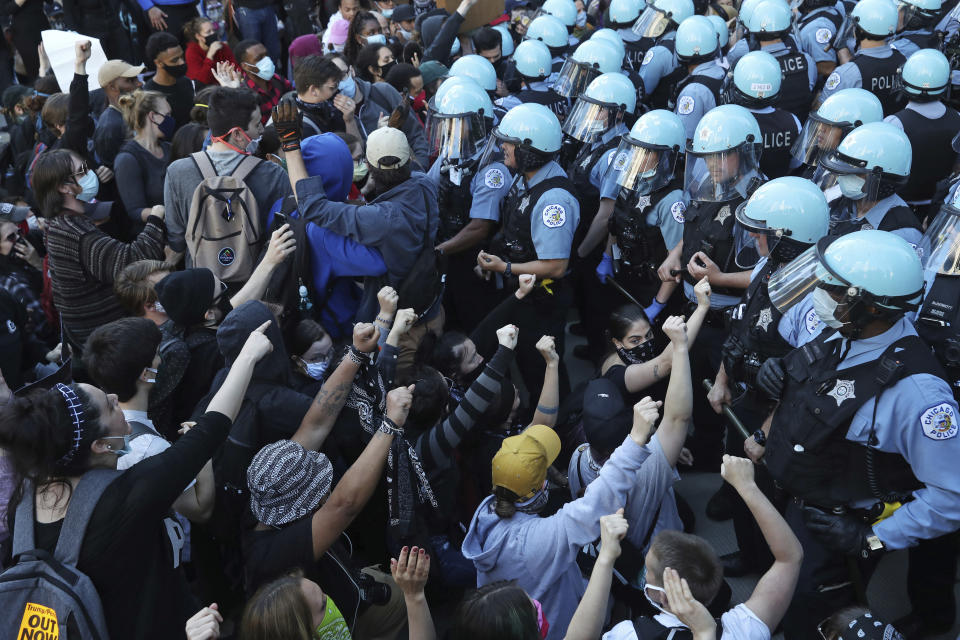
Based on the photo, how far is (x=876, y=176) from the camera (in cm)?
412

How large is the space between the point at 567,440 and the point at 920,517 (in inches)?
70.3

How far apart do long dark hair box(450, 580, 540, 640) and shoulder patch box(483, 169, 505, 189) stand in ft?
10.2

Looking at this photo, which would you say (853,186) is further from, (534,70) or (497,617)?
(534,70)

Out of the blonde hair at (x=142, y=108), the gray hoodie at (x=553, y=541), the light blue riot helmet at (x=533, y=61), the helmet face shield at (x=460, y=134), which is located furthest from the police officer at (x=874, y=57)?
the blonde hair at (x=142, y=108)

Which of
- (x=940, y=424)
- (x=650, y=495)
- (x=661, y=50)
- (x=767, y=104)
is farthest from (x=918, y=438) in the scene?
(x=661, y=50)

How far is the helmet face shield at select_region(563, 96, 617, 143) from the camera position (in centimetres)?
577

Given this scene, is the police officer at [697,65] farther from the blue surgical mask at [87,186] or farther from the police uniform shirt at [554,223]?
the blue surgical mask at [87,186]

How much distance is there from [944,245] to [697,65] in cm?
367

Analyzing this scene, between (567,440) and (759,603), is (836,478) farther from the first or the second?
(567,440)

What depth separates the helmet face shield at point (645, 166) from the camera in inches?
194

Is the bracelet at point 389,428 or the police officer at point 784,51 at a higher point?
the police officer at point 784,51

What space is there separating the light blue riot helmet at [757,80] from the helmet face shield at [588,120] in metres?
0.84

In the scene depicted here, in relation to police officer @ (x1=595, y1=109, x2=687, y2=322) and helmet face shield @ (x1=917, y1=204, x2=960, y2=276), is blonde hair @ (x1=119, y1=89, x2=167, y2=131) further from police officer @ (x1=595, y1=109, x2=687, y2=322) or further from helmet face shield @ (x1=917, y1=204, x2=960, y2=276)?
helmet face shield @ (x1=917, y1=204, x2=960, y2=276)

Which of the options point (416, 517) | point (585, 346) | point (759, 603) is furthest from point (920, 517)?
point (585, 346)
